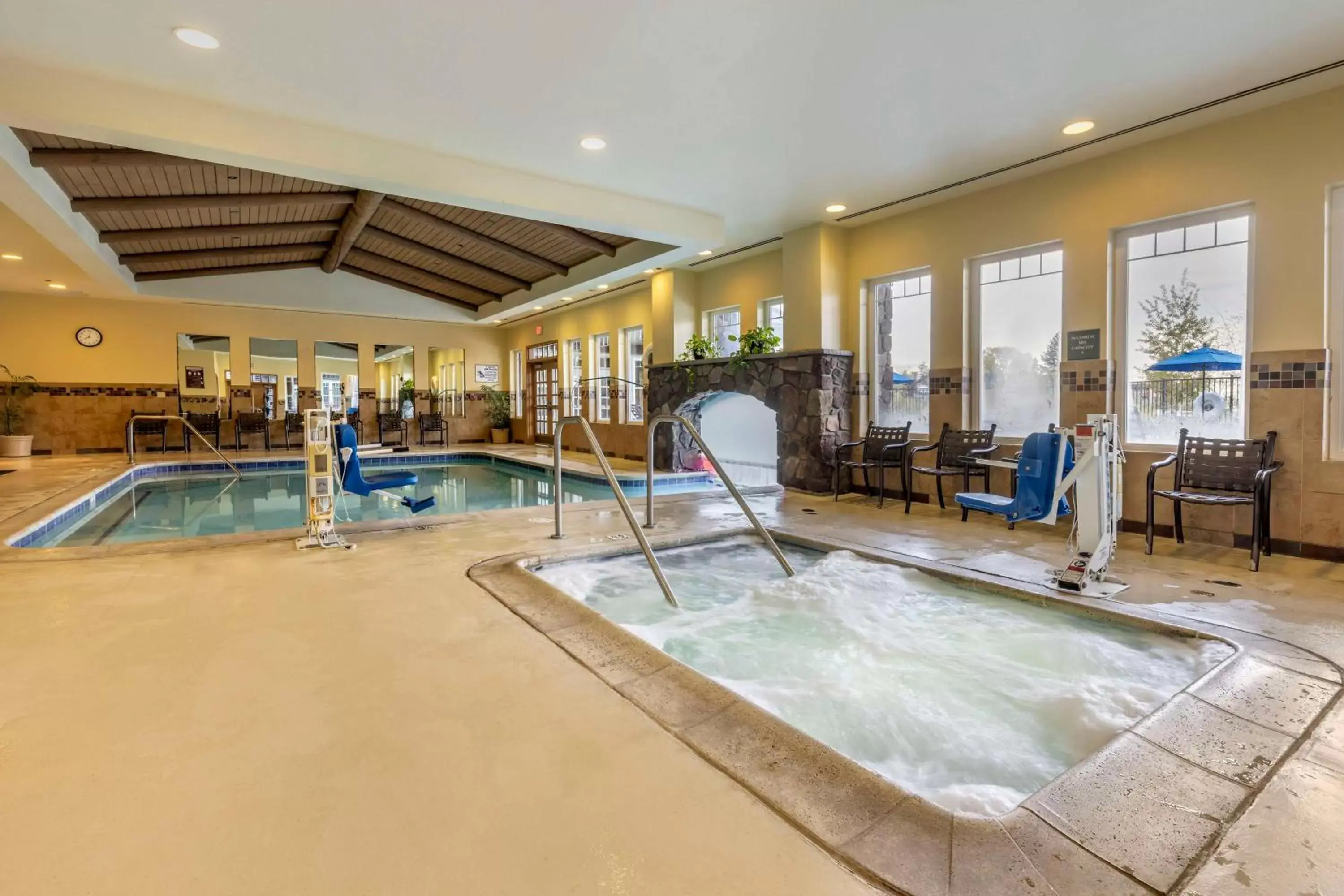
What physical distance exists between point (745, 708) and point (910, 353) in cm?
539

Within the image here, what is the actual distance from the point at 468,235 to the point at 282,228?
106 inches

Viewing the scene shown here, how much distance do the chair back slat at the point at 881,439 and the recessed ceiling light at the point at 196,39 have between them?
561 cm

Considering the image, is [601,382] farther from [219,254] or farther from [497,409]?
[219,254]

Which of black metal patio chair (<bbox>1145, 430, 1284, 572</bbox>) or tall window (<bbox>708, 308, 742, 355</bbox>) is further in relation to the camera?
tall window (<bbox>708, 308, 742, 355</bbox>)

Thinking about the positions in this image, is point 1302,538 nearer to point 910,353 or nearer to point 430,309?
point 910,353

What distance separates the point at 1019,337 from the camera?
5570mm

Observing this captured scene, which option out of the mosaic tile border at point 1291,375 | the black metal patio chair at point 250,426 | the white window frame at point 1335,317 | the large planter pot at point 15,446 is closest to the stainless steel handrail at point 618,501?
the mosaic tile border at point 1291,375

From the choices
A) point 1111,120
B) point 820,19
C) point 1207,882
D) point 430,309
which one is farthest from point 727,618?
point 430,309

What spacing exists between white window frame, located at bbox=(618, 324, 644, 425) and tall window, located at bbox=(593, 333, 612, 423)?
395 millimetres

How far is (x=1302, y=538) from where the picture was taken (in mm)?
4004

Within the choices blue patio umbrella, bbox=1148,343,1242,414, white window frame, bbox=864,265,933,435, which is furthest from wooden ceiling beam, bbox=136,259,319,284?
blue patio umbrella, bbox=1148,343,1242,414

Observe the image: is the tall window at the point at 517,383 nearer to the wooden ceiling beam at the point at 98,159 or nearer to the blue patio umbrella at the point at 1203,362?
the wooden ceiling beam at the point at 98,159

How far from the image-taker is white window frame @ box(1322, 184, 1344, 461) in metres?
3.88

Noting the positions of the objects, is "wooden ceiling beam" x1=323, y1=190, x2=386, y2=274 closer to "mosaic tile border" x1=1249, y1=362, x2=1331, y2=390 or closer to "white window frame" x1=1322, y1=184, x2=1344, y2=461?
"mosaic tile border" x1=1249, y1=362, x2=1331, y2=390
